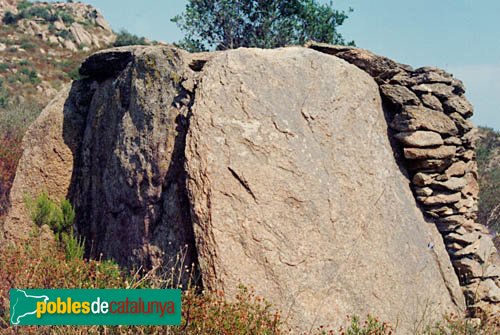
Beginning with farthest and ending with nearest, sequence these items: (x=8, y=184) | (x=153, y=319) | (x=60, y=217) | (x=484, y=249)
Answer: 1. (x=8, y=184)
2. (x=60, y=217)
3. (x=484, y=249)
4. (x=153, y=319)

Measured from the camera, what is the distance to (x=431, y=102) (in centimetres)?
583

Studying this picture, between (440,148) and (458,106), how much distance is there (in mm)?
658

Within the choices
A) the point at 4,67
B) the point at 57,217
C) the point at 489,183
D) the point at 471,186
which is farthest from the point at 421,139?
the point at 4,67

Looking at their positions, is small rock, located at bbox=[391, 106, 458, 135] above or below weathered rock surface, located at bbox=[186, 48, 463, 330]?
above

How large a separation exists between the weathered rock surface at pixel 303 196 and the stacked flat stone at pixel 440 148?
1.07 ft

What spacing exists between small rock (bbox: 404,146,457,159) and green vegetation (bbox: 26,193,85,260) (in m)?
4.22

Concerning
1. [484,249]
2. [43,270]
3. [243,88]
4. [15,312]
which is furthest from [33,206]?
[484,249]

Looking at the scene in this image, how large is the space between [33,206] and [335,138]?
4.25 meters

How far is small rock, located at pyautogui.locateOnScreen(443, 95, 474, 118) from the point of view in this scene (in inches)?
234

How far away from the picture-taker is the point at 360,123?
5.44 m

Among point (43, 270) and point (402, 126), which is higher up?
point (402, 126)

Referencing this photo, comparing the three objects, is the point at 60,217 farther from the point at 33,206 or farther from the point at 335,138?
the point at 335,138

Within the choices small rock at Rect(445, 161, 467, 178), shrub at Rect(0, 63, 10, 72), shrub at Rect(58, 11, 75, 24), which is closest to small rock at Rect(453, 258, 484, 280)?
Result: small rock at Rect(445, 161, 467, 178)

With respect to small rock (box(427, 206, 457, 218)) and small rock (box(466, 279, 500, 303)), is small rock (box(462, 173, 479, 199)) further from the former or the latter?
small rock (box(466, 279, 500, 303))
